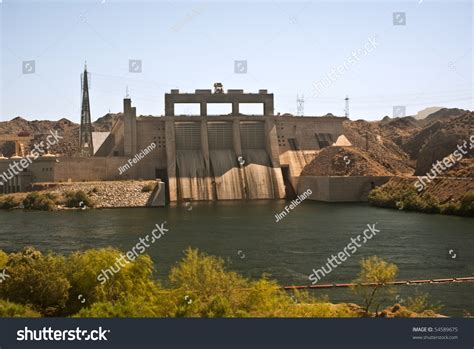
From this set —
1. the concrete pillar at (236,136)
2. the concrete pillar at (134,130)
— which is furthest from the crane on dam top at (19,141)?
the concrete pillar at (236,136)

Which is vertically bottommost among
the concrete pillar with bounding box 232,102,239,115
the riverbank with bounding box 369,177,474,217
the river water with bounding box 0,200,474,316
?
the river water with bounding box 0,200,474,316

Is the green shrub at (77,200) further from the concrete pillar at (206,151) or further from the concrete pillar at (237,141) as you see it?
the concrete pillar at (237,141)

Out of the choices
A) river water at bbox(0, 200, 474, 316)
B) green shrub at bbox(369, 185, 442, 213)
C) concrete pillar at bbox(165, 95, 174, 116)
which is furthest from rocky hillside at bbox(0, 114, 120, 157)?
green shrub at bbox(369, 185, 442, 213)

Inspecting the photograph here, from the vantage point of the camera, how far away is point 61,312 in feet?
53.8

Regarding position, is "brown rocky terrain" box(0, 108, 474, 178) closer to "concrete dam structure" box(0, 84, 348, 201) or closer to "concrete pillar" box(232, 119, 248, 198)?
"concrete dam structure" box(0, 84, 348, 201)

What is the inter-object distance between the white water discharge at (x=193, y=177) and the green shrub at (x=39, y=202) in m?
11.6

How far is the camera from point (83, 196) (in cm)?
4959

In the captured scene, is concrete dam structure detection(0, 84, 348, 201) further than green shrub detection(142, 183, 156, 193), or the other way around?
concrete dam structure detection(0, 84, 348, 201)

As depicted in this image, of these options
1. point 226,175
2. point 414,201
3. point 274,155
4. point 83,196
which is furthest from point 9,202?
point 414,201

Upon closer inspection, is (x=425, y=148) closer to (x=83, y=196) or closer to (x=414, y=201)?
(x=414, y=201)

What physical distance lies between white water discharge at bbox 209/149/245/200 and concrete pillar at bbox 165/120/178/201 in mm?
3623

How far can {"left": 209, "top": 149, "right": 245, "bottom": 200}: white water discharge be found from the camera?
5759 centimetres

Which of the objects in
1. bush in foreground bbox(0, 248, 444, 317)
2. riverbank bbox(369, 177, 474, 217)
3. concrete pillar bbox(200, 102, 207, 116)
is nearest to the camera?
bush in foreground bbox(0, 248, 444, 317)

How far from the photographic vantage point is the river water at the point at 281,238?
24.0 meters
